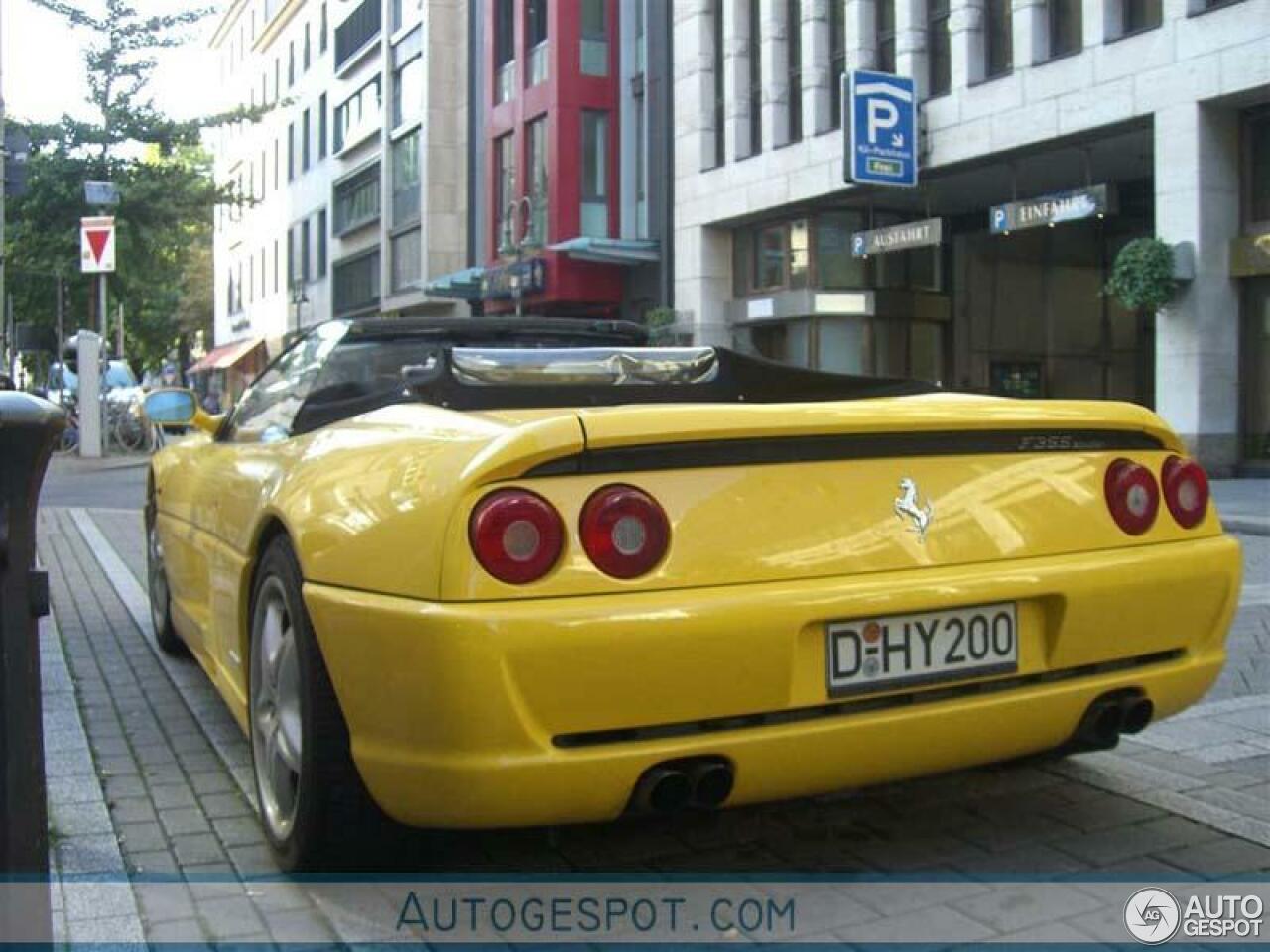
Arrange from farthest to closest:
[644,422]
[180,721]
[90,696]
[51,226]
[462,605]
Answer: [51,226] < [90,696] < [180,721] < [644,422] < [462,605]

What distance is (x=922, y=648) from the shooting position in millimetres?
2771

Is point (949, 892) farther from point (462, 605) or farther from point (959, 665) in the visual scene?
point (462, 605)

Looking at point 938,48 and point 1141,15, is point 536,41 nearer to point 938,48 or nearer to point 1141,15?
point 938,48

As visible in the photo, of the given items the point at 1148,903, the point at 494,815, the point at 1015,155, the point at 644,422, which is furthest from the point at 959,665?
the point at 1015,155

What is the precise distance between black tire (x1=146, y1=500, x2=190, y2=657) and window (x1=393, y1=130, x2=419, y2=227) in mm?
31288

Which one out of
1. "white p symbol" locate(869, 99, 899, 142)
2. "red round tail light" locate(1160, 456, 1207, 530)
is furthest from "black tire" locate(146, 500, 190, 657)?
"white p symbol" locate(869, 99, 899, 142)

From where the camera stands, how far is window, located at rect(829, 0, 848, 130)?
875 inches

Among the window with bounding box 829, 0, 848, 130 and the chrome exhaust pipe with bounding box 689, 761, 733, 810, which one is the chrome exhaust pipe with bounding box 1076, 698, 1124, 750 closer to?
the chrome exhaust pipe with bounding box 689, 761, 733, 810

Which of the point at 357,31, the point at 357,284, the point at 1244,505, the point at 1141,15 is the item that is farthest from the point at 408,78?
the point at 1244,505

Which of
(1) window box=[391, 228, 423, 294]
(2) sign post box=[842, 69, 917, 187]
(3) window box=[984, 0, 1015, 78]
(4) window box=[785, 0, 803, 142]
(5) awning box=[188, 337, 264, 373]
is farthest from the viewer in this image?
(5) awning box=[188, 337, 264, 373]

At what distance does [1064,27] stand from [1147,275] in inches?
165

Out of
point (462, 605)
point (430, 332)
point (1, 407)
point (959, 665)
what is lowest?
point (959, 665)

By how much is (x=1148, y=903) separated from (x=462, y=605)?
157 centimetres

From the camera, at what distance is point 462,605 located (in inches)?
97.1
